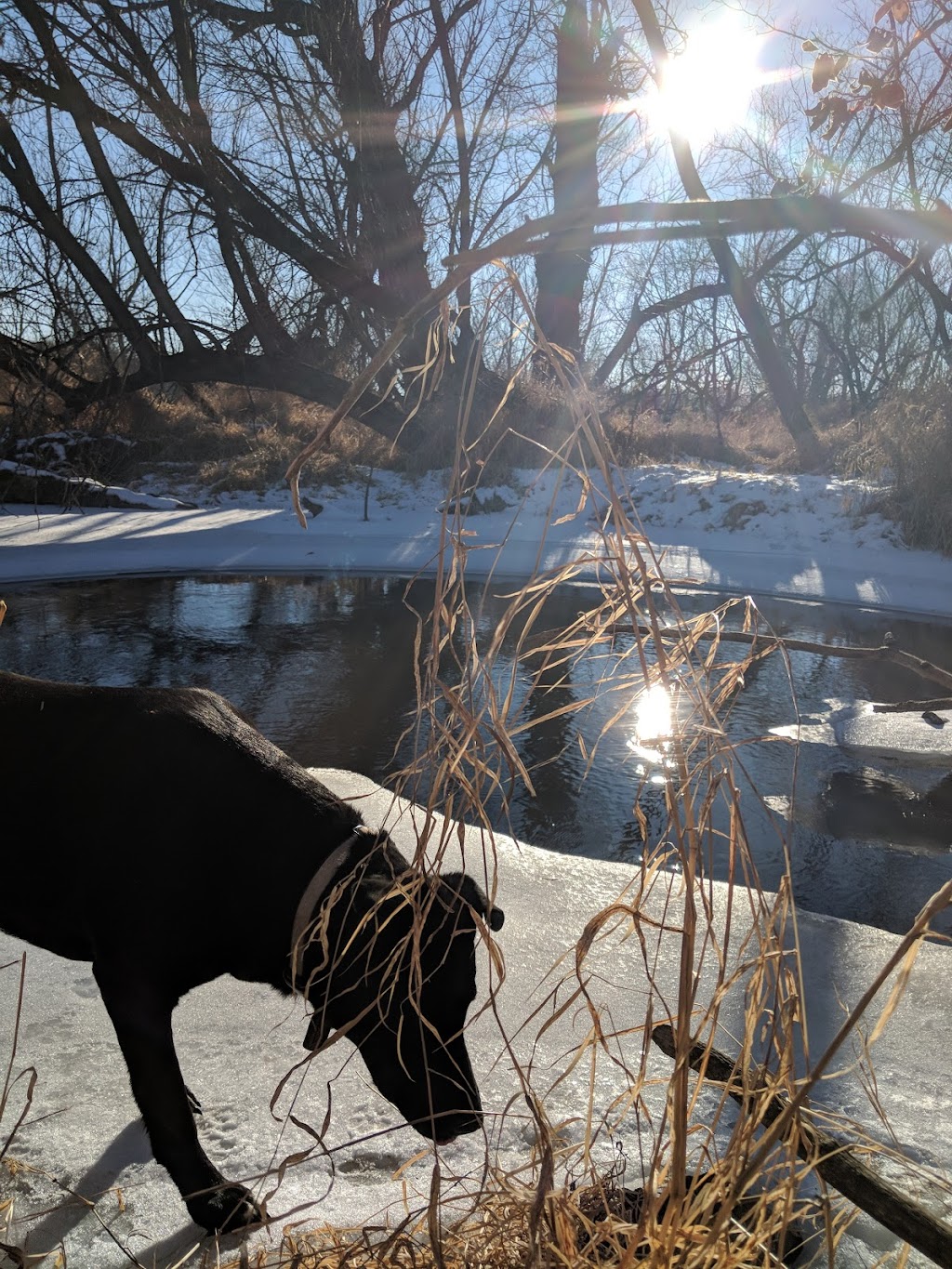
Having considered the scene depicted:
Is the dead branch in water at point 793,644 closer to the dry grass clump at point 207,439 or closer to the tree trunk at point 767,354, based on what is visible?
the dry grass clump at point 207,439

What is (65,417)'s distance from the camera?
55.8ft

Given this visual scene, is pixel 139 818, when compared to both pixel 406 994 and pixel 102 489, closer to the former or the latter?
pixel 406 994

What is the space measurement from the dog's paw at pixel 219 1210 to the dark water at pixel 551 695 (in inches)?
40.3

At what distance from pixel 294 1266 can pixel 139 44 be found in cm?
1803

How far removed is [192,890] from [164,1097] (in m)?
0.44

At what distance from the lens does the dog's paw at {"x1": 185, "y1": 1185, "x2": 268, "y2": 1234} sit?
2.08 m

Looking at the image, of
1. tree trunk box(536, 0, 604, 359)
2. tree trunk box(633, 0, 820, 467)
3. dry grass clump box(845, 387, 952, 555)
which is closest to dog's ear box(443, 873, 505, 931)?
dry grass clump box(845, 387, 952, 555)

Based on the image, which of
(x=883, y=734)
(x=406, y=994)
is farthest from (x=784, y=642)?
(x=883, y=734)

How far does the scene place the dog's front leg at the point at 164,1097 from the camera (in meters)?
2.10

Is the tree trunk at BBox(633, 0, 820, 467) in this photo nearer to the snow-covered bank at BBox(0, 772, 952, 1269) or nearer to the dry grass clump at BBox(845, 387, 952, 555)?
the dry grass clump at BBox(845, 387, 952, 555)

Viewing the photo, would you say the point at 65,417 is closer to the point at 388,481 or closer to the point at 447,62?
the point at 388,481

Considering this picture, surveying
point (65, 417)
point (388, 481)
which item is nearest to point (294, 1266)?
point (388, 481)

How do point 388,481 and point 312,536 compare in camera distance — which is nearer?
point 312,536

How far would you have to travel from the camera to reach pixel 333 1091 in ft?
8.18
